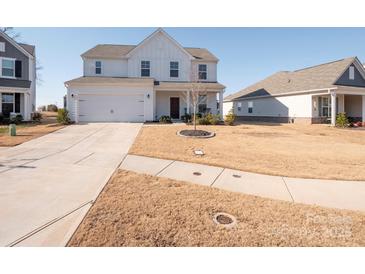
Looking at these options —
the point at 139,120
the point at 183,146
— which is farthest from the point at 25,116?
the point at 183,146

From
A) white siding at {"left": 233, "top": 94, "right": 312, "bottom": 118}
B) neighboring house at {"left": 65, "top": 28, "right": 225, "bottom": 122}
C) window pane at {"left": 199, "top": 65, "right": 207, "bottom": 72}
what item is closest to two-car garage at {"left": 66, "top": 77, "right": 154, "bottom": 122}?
A: neighboring house at {"left": 65, "top": 28, "right": 225, "bottom": 122}

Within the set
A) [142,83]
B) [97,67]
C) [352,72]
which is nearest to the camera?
[142,83]

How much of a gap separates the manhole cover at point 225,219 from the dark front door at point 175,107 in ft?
63.2

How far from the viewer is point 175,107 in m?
23.2

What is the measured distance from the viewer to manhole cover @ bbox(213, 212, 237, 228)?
4031mm

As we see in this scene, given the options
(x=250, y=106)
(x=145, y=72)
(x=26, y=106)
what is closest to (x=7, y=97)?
(x=26, y=106)

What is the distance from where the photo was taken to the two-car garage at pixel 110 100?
64.9 feet

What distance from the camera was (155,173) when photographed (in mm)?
6582

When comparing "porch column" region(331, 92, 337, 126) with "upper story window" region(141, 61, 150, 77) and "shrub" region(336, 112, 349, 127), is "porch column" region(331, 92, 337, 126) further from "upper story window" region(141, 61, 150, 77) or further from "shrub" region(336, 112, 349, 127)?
"upper story window" region(141, 61, 150, 77)

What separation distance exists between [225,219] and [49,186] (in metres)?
3.91

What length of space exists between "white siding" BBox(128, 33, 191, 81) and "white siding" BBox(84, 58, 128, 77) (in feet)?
2.17

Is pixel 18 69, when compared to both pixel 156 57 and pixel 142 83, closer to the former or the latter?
pixel 142 83

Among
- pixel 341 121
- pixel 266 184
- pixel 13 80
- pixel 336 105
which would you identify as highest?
pixel 13 80

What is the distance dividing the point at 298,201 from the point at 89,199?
4.24 metres
